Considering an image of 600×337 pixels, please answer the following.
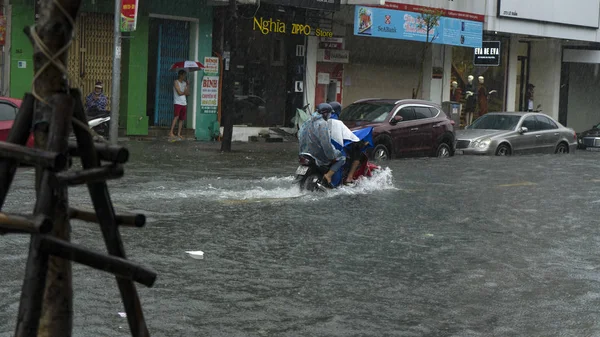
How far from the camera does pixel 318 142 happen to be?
51.2ft

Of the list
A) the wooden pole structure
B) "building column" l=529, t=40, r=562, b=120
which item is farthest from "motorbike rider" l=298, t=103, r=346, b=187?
"building column" l=529, t=40, r=562, b=120

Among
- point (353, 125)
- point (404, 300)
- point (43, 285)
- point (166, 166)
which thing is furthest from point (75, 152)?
point (353, 125)

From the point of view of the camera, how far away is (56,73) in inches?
163

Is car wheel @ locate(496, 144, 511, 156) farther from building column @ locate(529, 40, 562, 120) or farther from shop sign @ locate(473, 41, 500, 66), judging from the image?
building column @ locate(529, 40, 562, 120)

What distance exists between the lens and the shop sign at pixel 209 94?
2878 centimetres

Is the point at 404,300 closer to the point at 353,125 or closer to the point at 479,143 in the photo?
the point at 353,125

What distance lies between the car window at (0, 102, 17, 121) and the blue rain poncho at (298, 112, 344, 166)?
5356 mm

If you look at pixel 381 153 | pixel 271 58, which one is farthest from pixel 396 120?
pixel 271 58

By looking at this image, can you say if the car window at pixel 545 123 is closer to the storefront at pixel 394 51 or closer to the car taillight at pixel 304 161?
the storefront at pixel 394 51

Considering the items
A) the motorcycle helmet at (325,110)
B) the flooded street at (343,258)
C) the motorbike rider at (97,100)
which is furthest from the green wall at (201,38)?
the motorcycle helmet at (325,110)

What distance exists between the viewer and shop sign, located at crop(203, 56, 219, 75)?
94.0 feet

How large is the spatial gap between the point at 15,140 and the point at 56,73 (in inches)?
12.8

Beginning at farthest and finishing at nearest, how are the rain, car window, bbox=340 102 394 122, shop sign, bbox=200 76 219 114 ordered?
1. shop sign, bbox=200 76 219 114
2. car window, bbox=340 102 394 122
3. the rain

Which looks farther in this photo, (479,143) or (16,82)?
(479,143)
